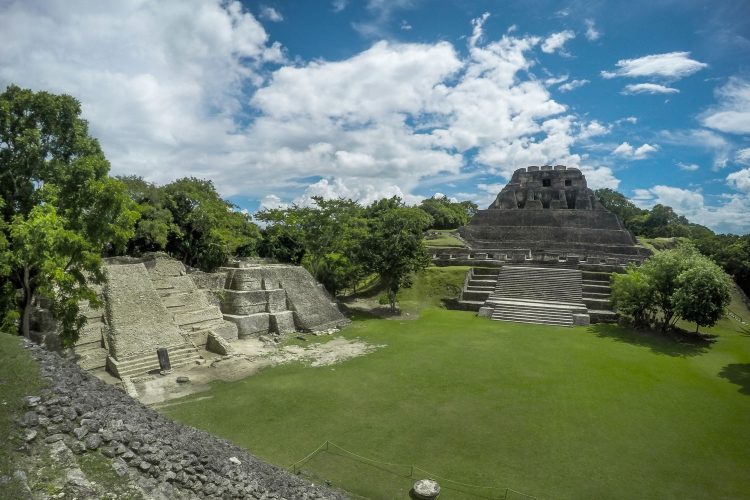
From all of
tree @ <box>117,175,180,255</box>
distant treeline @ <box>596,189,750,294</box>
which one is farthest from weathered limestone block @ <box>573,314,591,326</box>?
tree @ <box>117,175,180,255</box>

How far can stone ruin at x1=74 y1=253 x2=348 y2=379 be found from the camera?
1388 cm

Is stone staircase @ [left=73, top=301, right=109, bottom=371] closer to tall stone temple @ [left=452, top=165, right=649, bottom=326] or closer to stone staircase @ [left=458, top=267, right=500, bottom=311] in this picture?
tall stone temple @ [left=452, top=165, right=649, bottom=326]

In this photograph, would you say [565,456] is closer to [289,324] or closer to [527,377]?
[527,377]

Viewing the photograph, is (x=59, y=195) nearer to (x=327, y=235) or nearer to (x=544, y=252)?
(x=327, y=235)

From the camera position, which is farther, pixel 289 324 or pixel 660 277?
pixel 289 324

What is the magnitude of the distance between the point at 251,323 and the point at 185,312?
2.80 metres

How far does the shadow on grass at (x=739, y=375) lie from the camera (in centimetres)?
1239

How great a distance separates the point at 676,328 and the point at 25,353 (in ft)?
76.7

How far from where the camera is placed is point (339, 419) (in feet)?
33.7

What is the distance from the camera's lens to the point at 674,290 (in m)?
17.2

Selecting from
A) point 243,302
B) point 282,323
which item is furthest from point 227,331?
point 282,323

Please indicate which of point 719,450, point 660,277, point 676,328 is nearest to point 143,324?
point 719,450

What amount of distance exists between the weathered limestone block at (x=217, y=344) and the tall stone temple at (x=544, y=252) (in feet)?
44.0

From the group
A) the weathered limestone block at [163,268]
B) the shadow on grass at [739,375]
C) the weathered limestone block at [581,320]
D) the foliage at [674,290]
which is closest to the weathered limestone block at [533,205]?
the foliage at [674,290]
